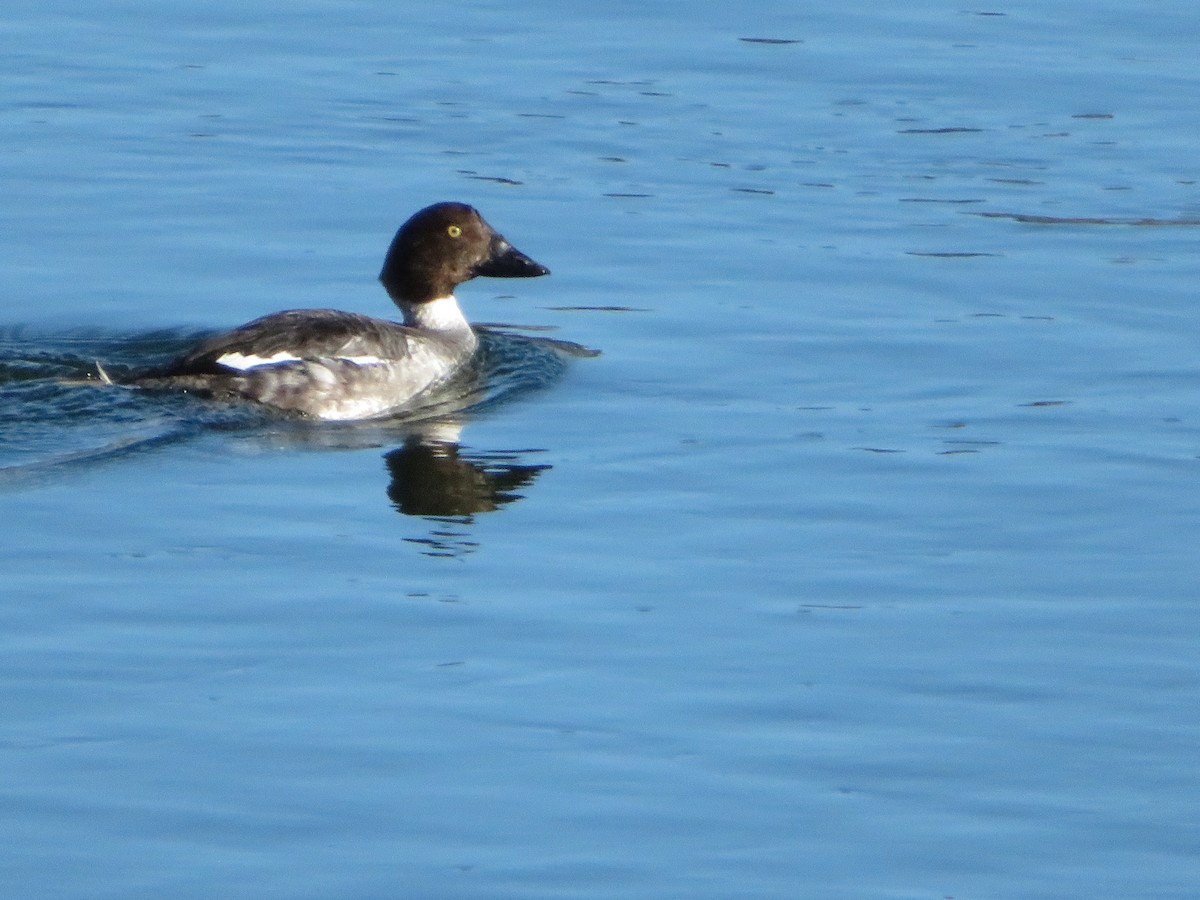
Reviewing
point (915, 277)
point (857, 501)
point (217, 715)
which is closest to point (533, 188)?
point (915, 277)

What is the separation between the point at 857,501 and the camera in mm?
9438

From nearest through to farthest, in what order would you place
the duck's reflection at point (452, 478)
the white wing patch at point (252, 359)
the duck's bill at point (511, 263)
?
the duck's reflection at point (452, 478) < the white wing patch at point (252, 359) < the duck's bill at point (511, 263)

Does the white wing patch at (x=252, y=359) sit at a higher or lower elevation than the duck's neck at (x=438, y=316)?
higher

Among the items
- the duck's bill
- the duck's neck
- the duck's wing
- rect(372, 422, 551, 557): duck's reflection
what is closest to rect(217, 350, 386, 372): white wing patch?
the duck's wing

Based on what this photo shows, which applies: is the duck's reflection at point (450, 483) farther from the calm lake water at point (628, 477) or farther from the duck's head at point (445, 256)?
the duck's head at point (445, 256)

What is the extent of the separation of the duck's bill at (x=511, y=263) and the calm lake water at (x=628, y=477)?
1.27 ft

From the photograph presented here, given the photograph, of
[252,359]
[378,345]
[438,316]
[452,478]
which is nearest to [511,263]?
[438,316]

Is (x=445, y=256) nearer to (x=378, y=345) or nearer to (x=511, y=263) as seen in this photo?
(x=511, y=263)

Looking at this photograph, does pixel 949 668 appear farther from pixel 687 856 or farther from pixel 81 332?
pixel 81 332

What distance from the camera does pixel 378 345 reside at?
37.6ft

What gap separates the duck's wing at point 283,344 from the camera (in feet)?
35.7

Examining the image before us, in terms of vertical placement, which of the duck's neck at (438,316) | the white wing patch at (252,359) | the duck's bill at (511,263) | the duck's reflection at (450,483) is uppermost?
the duck's bill at (511,263)

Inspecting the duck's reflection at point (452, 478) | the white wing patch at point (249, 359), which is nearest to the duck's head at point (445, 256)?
the white wing patch at point (249, 359)

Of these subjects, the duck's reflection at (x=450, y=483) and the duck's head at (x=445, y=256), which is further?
the duck's head at (x=445, y=256)
